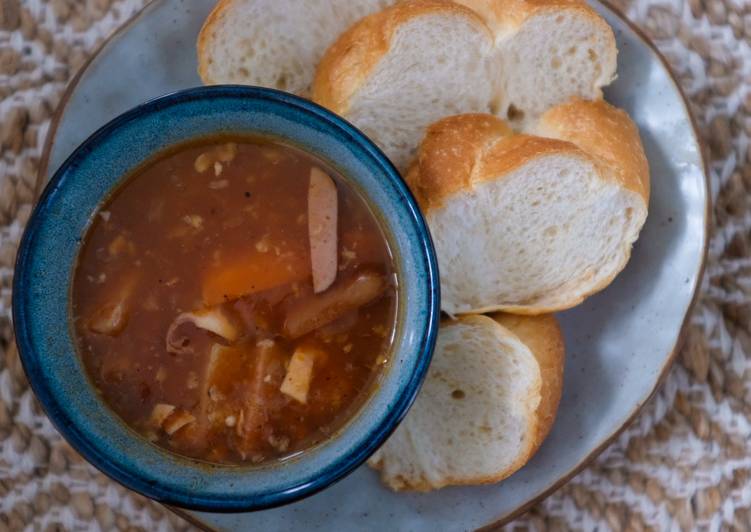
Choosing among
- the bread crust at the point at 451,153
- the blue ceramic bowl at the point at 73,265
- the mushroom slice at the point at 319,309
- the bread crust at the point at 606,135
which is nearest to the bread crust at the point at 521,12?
the bread crust at the point at 606,135

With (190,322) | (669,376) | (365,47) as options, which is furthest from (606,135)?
(190,322)

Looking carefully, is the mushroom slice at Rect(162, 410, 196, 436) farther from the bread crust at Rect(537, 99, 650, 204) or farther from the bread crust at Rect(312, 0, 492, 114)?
the bread crust at Rect(537, 99, 650, 204)

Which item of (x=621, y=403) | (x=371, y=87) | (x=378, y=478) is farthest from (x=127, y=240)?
(x=621, y=403)

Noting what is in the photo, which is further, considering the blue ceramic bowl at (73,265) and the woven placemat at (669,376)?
the woven placemat at (669,376)

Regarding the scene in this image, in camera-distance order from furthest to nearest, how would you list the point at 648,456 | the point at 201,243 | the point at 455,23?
the point at 648,456 → the point at 455,23 → the point at 201,243

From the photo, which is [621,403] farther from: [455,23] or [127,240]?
[127,240]

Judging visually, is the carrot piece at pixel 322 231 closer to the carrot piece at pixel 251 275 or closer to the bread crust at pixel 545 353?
the carrot piece at pixel 251 275

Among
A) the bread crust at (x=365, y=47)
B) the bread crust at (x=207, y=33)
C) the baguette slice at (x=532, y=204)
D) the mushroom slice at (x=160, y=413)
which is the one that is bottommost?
the baguette slice at (x=532, y=204)
